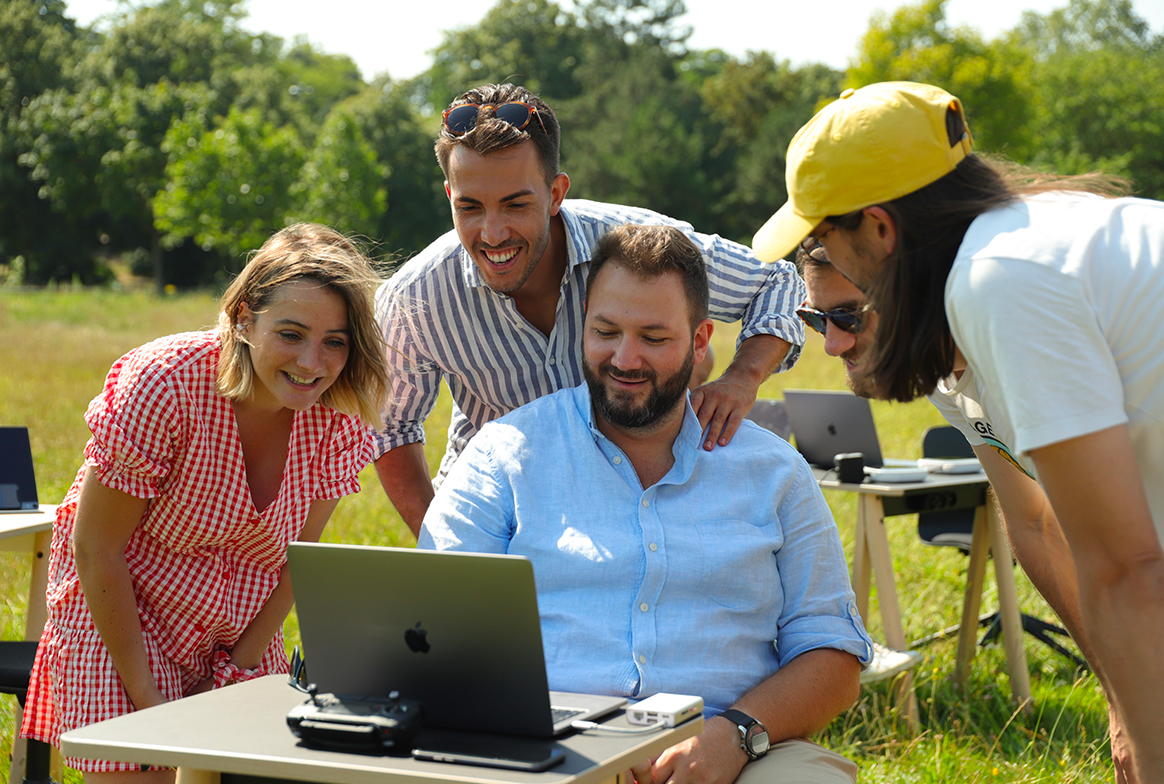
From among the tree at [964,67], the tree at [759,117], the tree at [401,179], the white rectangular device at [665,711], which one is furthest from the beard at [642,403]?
the tree at [401,179]

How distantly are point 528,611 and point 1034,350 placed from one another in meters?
0.92

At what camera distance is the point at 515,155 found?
11.1 ft

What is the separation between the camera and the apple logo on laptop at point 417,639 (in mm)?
1807

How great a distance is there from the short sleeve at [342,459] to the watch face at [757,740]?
54.3 inches

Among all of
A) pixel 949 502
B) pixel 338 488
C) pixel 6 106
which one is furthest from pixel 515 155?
pixel 6 106

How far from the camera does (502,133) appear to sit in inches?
132

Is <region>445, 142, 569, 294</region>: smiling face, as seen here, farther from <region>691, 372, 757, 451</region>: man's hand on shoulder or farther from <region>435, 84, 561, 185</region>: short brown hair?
<region>691, 372, 757, 451</region>: man's hand on shoulder

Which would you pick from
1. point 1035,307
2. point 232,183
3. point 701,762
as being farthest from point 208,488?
point 232,183

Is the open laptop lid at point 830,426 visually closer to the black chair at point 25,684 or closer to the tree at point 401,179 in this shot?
the black chair at point 25,684

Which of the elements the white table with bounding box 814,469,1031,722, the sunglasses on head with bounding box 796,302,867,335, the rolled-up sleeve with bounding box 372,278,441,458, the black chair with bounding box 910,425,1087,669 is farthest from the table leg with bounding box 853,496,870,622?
the sunglasses on head with bounding box 796,302,867,335

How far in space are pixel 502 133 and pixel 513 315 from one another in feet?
2.08

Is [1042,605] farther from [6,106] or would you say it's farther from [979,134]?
[6,106]

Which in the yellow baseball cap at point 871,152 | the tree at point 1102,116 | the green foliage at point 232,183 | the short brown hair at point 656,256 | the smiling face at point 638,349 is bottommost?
the smiling face at point 638,349

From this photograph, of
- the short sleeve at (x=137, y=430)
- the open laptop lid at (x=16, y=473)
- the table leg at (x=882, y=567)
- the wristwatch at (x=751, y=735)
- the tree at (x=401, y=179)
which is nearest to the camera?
the wristwatch at (x=751, y=735)
